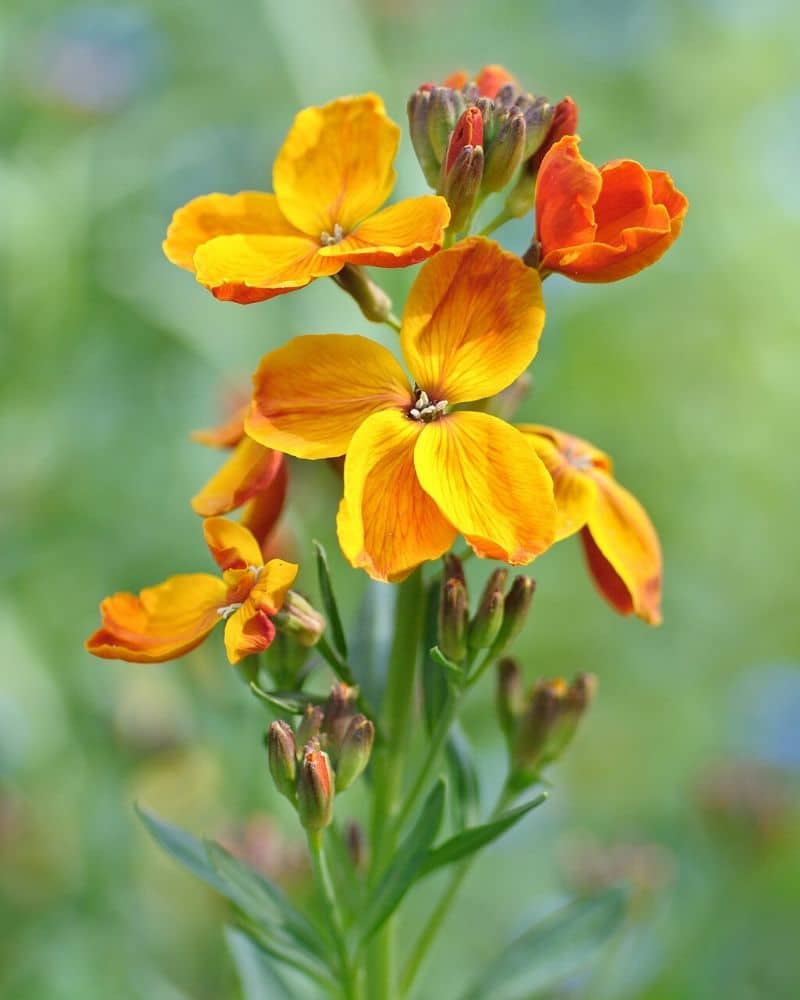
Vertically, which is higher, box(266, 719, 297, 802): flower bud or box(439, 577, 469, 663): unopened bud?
box(439, 577, 469, 663): unopened bud

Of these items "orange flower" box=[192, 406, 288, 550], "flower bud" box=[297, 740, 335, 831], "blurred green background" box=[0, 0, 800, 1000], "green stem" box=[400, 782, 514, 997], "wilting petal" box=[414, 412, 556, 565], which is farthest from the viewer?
"blurred green background" box=[0, 0, 800, 1000]

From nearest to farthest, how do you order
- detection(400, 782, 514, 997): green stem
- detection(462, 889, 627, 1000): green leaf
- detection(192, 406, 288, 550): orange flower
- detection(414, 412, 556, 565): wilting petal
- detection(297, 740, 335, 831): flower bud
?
1. detection(414, 412, 556, 565): wilting petal
2. detection(297, 740, 335, 831): flower bud
3. detection(192, 406, 288, 550): orange flower
4. detection(400, 782, 514, 997): green stem
5. detection(462, 889, 627, 1000): green leaf

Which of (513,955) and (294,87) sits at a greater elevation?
(294,87)

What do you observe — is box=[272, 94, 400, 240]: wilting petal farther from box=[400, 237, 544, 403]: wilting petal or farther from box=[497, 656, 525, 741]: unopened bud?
box=[497, 656, 525, 741]: unopened bud

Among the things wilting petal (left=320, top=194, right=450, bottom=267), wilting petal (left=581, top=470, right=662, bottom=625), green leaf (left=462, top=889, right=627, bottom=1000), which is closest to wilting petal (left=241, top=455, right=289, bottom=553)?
wilting petal (left=320, top=194, right=450, bottom=267)

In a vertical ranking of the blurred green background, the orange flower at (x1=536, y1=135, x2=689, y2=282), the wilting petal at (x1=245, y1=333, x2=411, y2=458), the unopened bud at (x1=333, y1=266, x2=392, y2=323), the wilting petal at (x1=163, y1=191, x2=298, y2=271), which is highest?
the wilting petal at (x1=163, y1=191, x2=298, y2=271)

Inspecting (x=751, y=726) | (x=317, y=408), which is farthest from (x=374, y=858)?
(x=751, y=726)

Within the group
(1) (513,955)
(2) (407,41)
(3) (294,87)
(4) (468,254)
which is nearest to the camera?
(4) (468,254)

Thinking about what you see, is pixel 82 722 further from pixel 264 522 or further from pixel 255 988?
pixel 264 522

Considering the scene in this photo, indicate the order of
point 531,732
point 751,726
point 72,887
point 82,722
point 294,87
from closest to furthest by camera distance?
point 531,732, point 72,887, point 82,722, point 751,726, point 294,87
